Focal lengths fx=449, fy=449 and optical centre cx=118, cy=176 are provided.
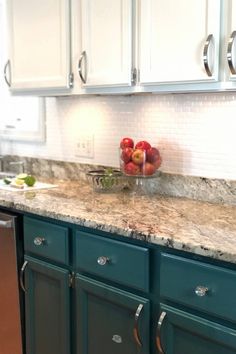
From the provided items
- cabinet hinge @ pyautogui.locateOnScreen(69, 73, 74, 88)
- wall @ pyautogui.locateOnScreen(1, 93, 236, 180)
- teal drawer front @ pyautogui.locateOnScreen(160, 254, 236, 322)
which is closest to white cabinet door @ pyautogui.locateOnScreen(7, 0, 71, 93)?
cabinet hinge @ pyautogui.locateOnScreen(69, 73, 74, 88)

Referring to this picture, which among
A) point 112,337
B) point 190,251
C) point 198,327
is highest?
point 190,251

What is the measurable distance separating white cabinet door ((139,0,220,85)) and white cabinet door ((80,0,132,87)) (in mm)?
72

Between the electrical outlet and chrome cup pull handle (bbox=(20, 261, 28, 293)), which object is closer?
chrome cup pull handle (bbox=(20, 261, 28, 293))

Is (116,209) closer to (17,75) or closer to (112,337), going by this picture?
(112,337)

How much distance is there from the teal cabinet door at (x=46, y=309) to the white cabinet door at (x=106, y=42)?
0.83 m

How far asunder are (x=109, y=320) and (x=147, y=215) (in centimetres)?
41

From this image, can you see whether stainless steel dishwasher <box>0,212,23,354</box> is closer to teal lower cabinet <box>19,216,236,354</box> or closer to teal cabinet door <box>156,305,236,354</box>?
teal lower cabinet <box>19,216,236,354</box>

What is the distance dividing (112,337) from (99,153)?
108 centimetres

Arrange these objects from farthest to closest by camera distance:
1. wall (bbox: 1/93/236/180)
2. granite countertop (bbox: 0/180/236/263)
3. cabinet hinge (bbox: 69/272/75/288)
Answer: wall (bbox: 1/93/236/180)
cabinet hinge (bbox: 69/272/75/288)
granite countertop (bbox: 0/180/236/263)

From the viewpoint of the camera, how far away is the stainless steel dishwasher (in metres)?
1.97

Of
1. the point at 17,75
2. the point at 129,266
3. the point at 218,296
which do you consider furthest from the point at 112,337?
the point at 17,75

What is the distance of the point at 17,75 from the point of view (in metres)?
2.36

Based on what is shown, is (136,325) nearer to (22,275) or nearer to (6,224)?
(22,275)

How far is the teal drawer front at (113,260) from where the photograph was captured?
4.87 feet
